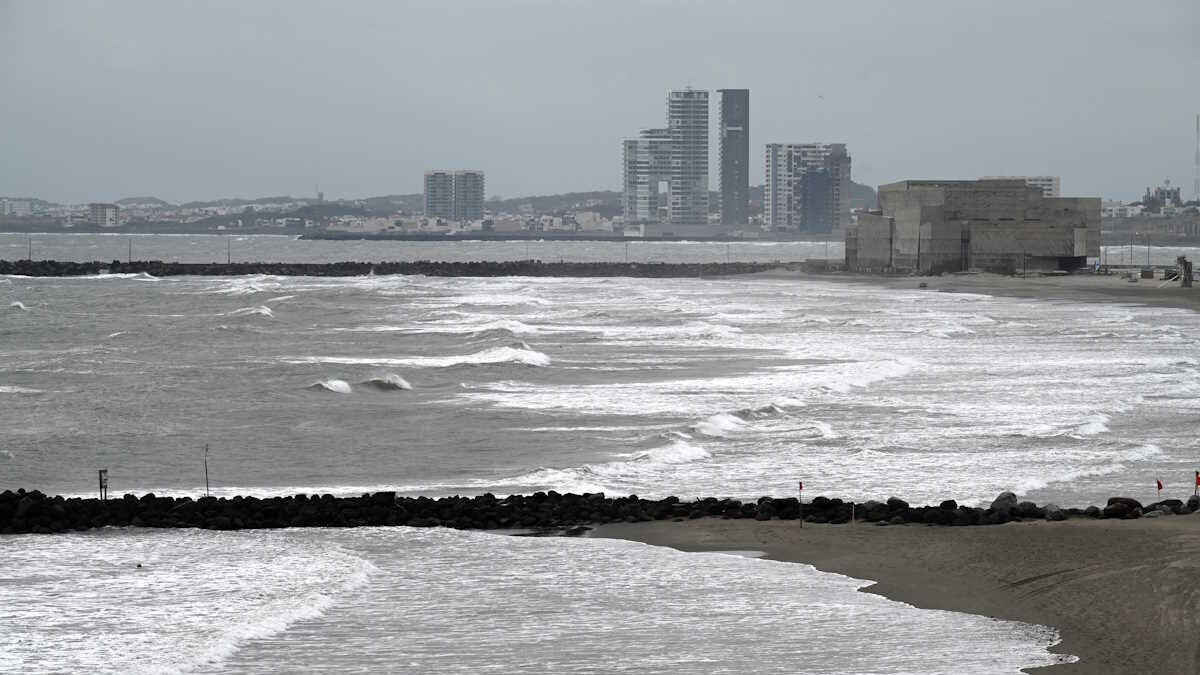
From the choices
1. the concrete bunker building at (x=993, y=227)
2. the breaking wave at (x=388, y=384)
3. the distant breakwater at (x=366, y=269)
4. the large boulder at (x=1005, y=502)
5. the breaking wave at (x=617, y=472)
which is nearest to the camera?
the large boulder at (x=1005, y=502)

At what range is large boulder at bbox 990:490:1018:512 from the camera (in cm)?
1798

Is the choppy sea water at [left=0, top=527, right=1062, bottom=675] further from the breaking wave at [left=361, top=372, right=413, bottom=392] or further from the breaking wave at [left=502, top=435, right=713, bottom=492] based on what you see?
the breaking wave at [left=361, top=372, right=413, bottom=392]

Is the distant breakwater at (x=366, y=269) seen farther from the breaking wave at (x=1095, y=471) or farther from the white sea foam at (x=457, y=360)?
the breaking wave at (x=1095, y=471)

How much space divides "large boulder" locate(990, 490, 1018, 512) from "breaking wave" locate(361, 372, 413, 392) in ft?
63.5

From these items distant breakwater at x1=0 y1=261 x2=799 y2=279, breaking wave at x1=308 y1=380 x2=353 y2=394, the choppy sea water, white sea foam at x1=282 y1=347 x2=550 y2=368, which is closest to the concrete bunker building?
distant breakwater at x1=0 y1=261 x2=799 y2=279

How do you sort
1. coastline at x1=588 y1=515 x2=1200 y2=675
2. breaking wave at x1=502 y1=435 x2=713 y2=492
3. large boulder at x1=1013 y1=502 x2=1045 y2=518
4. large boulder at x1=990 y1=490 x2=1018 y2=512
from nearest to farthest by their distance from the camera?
coastline at x1=588 y1=515 x2=1200 y2=675
large boulder at x1=1013 y1=502 x2=1045 y2=518
large boulder at x1=990 y1=490 x2=1018 y2=512
breaking wave at x1=502 y1=435 x2=713 y2=492

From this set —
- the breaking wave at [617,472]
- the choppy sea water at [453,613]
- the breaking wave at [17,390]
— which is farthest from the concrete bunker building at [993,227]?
the choppy sea water at [453,613]

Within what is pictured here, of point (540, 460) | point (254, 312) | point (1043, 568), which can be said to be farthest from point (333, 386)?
point (254, 312)

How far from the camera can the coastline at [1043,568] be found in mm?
12461

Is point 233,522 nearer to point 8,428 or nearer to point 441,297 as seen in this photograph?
point 8,428

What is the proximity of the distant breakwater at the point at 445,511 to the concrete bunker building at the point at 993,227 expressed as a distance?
3170 inches

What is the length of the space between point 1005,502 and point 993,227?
8390 cm

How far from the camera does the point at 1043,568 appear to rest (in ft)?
49.8

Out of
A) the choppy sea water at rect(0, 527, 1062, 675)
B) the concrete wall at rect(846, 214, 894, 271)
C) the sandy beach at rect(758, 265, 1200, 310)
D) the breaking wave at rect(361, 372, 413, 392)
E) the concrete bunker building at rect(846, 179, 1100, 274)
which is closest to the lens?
the choppy sea water at rect(0, 527, 1062, 675)
